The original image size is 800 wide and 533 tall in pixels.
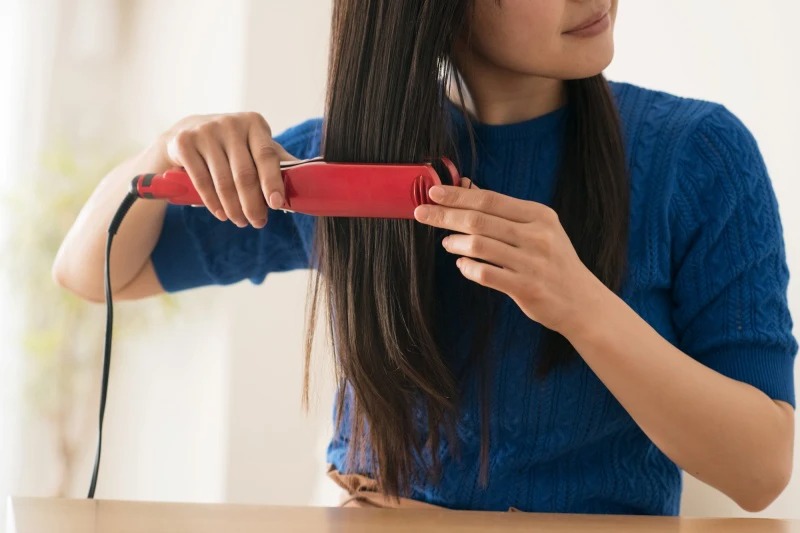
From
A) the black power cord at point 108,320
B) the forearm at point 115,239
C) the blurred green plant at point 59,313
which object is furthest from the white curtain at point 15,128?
the black power cord at point 108,320

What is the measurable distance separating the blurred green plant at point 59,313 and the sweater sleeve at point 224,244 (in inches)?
28.0

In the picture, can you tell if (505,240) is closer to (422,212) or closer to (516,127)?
(422,212)

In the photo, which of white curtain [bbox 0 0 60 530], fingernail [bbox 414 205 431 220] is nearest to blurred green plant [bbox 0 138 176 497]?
white curtain [bbox 0 0 60 530]

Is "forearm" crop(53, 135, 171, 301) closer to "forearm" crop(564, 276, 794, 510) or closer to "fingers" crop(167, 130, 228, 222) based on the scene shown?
"fingers" crop(167, 130, 228, 222)

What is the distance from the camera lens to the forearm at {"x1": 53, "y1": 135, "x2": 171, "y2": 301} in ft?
3.27

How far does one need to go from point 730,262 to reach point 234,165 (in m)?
0.46

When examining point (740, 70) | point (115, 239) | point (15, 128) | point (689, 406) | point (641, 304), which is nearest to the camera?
point (689, 406)

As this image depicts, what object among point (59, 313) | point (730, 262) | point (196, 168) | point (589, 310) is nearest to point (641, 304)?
point (730, 262)

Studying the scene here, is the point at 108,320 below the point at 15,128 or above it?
→ below

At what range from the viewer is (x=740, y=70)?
1202mm

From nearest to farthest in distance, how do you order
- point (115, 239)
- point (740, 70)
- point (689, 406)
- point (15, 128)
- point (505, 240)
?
1. point (505, 240)
2. point (689, 406)
3. point (115, 239)
4. point (740, 70)
5. point (15, 128)

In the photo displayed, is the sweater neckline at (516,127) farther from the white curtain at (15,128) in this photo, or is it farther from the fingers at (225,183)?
the white curtain at (15,128)

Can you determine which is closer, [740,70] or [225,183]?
[225,183]

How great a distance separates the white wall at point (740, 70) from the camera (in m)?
1.12
